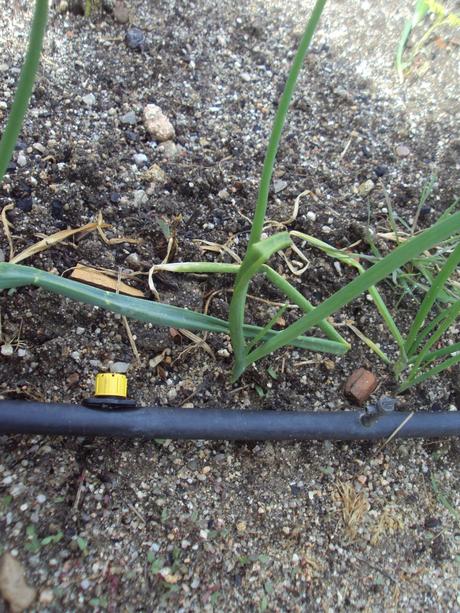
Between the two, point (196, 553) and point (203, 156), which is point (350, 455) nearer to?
point (196, 553)

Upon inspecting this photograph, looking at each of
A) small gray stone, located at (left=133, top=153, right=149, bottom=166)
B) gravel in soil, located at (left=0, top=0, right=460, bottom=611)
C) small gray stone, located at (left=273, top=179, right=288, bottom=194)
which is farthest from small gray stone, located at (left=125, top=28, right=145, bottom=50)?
small gray stone, located at (left=273, top=179, right=288, bottom=194)

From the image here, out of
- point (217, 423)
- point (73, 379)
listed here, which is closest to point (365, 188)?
point (217, 423)

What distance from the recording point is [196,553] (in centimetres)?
90

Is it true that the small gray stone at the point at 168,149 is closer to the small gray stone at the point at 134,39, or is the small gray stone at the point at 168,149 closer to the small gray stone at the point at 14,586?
the small gray stone at the point at 134,39

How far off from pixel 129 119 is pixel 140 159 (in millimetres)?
112

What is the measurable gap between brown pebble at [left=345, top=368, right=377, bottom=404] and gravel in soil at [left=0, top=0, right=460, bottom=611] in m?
0.02

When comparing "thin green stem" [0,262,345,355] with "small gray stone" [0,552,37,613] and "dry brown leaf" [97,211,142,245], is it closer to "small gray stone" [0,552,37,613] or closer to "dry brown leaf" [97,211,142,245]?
"dry brown leaf" [97,211,142,245]

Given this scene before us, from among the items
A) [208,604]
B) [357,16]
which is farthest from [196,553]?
[357,16]

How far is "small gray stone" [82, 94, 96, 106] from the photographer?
1.22 m

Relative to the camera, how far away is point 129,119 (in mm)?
1220

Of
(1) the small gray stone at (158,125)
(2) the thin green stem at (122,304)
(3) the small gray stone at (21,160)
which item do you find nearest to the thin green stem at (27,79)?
(2) the thin green stem at (122,304)

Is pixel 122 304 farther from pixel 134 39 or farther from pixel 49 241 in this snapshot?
pixel 134 39

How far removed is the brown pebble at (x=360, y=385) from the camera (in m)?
1.08

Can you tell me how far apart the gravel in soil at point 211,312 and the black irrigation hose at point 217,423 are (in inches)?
2.2
